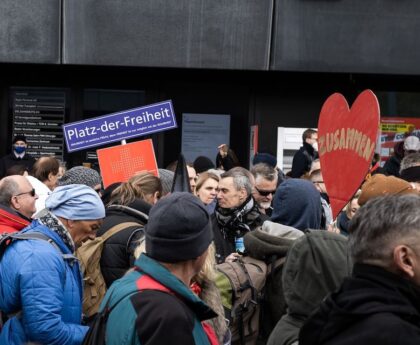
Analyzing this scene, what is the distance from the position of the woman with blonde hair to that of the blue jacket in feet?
2.37

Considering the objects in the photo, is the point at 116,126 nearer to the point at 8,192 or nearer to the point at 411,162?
the point at 8,192

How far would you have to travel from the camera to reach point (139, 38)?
44.4ft

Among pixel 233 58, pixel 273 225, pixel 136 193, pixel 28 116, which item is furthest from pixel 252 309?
pixel 28 116

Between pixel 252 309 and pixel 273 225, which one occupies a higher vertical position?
pixel 273 225

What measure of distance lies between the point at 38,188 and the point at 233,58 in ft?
23.6

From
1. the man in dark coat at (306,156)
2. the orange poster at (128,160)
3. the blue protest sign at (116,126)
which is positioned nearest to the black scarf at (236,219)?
the orange poster at (128,160)

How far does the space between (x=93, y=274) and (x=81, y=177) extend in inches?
68.1

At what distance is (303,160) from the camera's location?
34.9 feet

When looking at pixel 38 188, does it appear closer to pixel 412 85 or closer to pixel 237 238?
pixel 237 238

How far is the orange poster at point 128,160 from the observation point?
7766 mm

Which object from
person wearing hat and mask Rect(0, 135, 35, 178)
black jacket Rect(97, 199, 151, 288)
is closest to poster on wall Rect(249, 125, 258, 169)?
person wearing hat and mask Rect(0, 135, 35, 178)

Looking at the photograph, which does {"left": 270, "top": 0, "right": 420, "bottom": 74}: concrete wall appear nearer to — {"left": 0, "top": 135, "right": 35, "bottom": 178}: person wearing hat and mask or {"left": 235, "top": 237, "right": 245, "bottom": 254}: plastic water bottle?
{"left": 0, "top": 135, "right": 35, "bottom": 178}: person wearing hat and mask

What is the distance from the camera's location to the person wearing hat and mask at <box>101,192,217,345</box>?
2.62 m

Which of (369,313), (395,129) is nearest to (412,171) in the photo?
(369,313)
